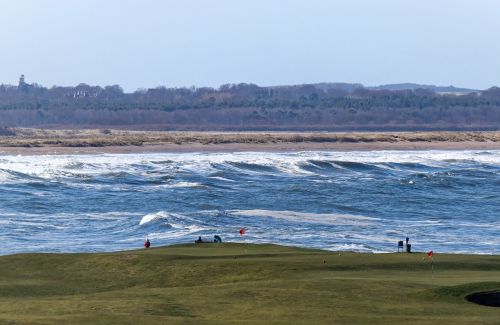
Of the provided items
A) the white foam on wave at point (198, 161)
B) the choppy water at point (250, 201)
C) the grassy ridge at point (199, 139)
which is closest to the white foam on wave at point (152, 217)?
the choppy water at point (250, 201)

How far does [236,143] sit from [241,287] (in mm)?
77187

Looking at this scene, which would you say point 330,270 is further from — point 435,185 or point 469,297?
point 435,185

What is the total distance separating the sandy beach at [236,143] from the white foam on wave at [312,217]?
36642 mm

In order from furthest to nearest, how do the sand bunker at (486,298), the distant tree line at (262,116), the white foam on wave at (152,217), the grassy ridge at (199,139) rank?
the distant tree line at (262,116) → the grassy ridge at (199,139) → the white foam on wave at (152,217) → the sand bunker at (486,298)

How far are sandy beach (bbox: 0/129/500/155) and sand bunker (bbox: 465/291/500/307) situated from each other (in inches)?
2500

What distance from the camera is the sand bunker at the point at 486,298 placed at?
23531 mm

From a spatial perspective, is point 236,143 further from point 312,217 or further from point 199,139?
point 312,217

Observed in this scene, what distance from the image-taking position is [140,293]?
24.4 m

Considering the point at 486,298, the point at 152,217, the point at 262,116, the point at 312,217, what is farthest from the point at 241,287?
the point at 262,116

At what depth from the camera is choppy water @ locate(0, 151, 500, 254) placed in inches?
1676

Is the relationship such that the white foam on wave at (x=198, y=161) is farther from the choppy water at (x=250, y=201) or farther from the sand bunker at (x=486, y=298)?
the sand bunker at (x=486, y=298)

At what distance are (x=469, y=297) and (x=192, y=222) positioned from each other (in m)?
24.2

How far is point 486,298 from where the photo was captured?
23.7 meters

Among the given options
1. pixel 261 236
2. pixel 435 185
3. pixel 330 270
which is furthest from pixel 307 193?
pixel 330 270
